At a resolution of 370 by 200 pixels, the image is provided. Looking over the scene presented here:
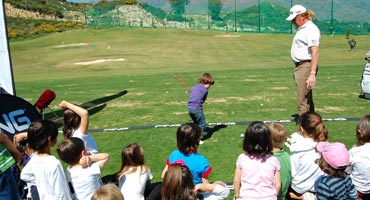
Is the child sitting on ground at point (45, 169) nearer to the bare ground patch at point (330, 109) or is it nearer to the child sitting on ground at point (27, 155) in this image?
the child sitting on ground at point (27, 155)

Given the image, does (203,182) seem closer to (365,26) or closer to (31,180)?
(31,180)

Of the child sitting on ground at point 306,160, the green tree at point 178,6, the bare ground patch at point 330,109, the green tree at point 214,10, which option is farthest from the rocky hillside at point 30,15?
the child sitting on ground at point 306,160

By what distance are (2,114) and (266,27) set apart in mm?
45515

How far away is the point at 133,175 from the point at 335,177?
2.06 meters

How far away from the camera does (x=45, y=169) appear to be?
12.9ft

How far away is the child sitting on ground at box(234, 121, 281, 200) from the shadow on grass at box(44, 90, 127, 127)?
618cm

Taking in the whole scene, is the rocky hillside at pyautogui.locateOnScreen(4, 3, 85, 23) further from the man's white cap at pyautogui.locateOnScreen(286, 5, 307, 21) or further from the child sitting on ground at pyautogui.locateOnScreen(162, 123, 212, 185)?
the child sitting on ground at pyautogui.locateOnScreen(162, 123, 212, 185)

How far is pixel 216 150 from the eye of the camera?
22.0 feet

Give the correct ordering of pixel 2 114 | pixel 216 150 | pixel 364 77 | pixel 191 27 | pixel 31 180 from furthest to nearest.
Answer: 1. pixel 191 27
2. pixel 364 77
3. pixel 216 150
4. pixel 2 114
5. pixel 31 180

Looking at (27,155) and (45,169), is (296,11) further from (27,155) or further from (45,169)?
(45,169)

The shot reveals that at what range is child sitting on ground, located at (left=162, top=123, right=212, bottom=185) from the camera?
14.3ft

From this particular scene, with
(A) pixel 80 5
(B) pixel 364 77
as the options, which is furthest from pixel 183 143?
(A) pixel 80 5

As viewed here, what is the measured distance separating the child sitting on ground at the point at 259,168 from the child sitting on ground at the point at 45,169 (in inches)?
71.5

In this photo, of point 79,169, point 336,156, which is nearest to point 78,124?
point 79,169
